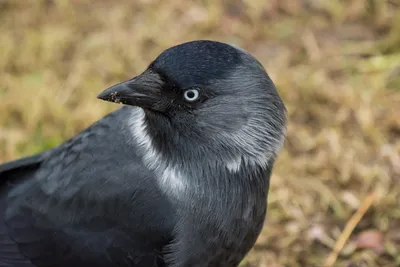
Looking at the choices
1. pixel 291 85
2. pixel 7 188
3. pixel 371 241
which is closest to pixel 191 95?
pixel 7 188

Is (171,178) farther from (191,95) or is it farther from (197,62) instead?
(197,62)

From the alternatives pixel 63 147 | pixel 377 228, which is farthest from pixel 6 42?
pixel 377 228

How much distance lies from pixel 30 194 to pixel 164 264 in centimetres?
76

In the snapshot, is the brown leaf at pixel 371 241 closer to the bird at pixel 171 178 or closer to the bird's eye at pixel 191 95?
the bird at pixel 171 178

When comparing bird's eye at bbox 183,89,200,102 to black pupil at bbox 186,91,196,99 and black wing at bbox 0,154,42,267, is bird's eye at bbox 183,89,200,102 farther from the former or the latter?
black wing at bbox 0,154,42,267

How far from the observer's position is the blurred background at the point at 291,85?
14.2 feet

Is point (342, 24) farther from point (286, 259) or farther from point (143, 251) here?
point (143, 251)

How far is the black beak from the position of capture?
10.2 ft

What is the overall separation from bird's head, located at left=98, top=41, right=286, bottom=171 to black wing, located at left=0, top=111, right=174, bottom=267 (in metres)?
0.22

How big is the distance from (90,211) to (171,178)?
0.41 meters

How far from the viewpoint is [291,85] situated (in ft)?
17.4

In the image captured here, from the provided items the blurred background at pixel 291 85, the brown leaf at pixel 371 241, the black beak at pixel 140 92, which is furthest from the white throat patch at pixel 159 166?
the brown leaf at pixel 371 241

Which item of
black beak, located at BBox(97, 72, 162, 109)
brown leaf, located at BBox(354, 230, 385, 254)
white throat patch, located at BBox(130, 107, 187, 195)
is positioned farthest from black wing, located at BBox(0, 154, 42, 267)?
brown leaf, located at BBox(354, 230, 385, 254)

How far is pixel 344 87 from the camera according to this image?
5.27m
